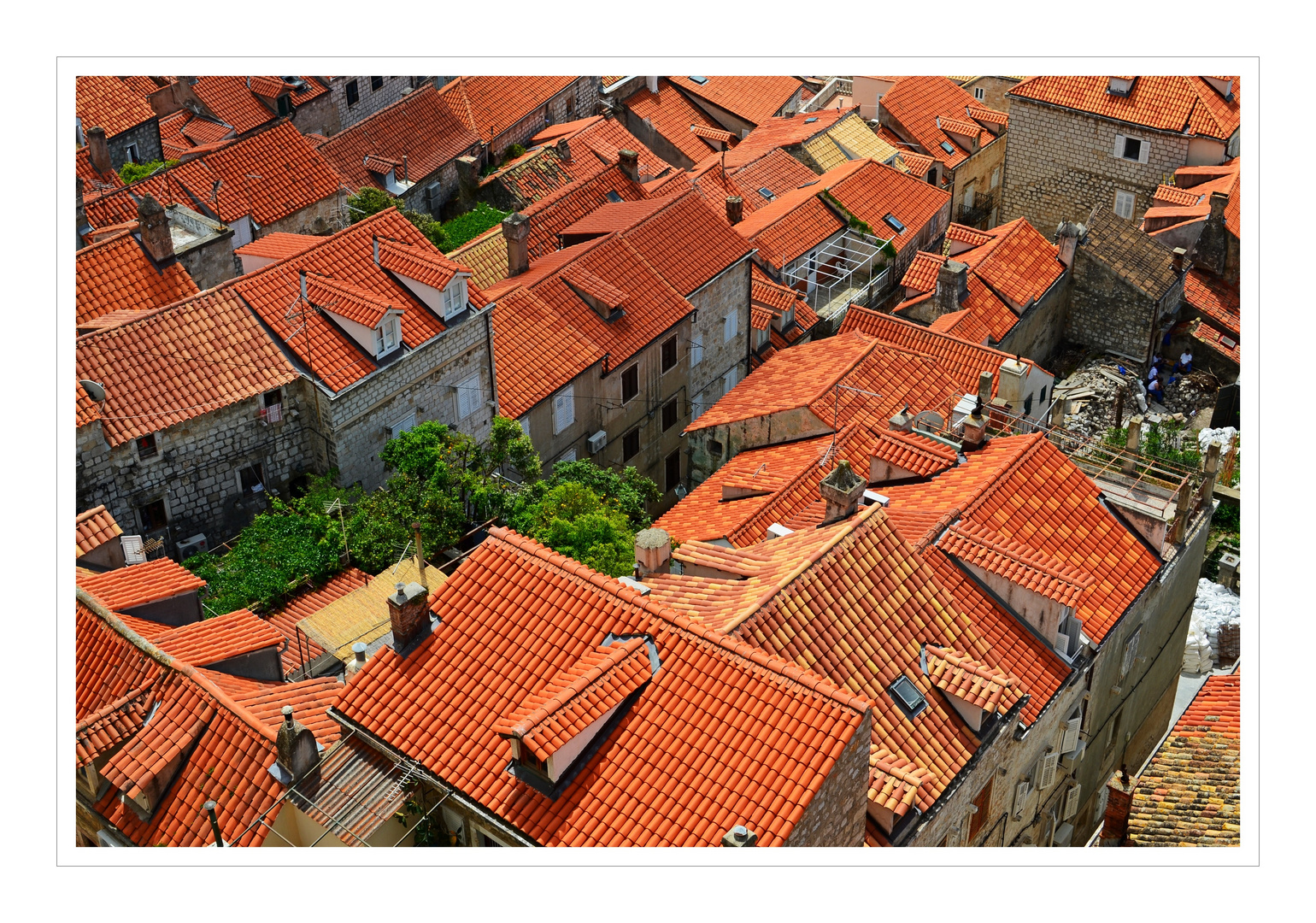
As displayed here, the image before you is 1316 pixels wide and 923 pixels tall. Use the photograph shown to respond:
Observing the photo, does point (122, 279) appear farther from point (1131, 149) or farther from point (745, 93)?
point (1131, 149)

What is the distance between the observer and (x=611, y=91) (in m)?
77.2

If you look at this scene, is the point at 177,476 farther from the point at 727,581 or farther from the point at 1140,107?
the point at 1140,107

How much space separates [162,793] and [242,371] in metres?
14.2

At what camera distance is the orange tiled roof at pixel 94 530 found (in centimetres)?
3534

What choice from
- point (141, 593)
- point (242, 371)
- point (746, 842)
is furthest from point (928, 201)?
point (746, 842)

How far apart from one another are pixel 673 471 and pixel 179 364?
62.8 feet

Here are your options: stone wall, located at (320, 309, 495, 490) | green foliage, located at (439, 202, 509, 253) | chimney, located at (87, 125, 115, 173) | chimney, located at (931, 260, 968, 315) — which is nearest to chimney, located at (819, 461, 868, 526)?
stone wall, located at (320, 309, 495, 490)

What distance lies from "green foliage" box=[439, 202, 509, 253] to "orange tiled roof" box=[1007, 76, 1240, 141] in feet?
81.6

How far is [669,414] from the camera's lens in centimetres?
5266

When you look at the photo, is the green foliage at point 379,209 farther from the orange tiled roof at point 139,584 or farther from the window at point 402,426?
the orange tiled roof at point 139,584

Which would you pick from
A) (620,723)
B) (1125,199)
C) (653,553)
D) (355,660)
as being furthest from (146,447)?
(1125,199)

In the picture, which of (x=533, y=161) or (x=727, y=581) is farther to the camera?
(x=533, y=161)

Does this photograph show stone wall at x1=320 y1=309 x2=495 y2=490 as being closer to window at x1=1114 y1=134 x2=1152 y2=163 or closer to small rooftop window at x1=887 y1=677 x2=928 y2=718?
small rooftop window at x1=887 y1=677 x2=928 y2=718

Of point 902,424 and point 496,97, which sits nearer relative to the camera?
point 902,424
